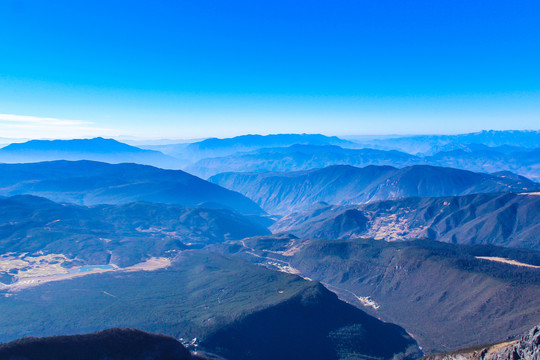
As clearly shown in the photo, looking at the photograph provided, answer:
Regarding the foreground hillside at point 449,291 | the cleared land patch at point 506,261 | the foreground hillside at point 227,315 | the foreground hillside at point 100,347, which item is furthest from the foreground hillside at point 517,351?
the cleared land patch at point 506,261

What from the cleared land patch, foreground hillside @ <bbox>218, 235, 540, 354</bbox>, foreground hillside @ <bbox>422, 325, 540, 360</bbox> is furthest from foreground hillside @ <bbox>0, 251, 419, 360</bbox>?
the cleared land patch

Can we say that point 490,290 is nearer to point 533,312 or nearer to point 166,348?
point 533,312

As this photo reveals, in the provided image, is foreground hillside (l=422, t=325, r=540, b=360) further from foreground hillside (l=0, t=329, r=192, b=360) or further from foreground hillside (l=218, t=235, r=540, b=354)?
foreground hillside (l=218, t=235, r=540, b=354)

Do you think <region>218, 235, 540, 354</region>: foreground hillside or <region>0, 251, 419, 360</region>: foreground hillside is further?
<region>218, 235, 540, 354</region>: foreground hillside

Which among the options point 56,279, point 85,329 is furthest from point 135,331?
point 56,279

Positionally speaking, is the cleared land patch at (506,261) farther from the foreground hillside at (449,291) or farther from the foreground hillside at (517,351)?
the foreground hillside at (517,351)

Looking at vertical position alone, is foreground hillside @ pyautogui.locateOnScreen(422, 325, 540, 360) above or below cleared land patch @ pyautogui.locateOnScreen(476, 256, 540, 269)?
above

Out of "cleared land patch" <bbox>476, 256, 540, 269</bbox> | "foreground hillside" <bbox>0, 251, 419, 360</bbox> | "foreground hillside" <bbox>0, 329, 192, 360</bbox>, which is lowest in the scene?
"foreground hillside" <bbox>0, 251, 419, 360</bbox>

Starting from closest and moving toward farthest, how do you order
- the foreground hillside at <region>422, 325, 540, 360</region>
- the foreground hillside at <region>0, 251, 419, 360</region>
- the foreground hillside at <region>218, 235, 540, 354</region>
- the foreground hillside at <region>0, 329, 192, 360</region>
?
the foreground hillside at <region>422, 325, 540, 360</region>, the foreground hillside at <region>0, 329, 192, 360</region>, the foreground hillside at <region>0, 251, 419, 360</region>, the foreground hillside at <region>218, 235, 540, 354</region>
